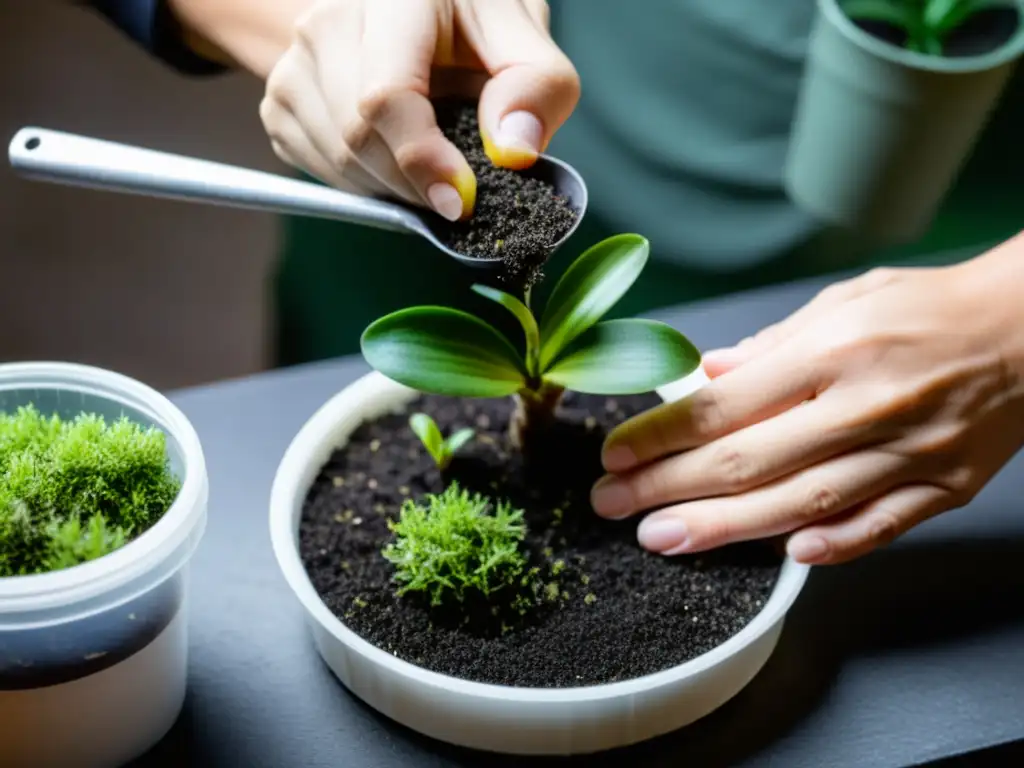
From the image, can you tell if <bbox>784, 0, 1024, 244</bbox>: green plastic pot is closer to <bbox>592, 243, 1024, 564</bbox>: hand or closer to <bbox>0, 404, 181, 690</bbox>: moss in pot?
<bbox>592, 243, 1024, 564</bbox>: hand

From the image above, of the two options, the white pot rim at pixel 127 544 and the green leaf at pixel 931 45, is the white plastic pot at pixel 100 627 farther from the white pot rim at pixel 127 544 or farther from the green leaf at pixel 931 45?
the green leaf at pixel 931 45

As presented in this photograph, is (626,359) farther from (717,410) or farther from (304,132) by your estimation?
(304,132)

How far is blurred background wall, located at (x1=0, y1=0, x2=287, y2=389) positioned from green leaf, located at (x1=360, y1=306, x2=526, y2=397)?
1014 millimetres

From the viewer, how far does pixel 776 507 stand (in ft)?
2.64

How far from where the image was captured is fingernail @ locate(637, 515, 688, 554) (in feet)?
2.67

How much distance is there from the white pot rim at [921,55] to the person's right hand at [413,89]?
12.5 inches

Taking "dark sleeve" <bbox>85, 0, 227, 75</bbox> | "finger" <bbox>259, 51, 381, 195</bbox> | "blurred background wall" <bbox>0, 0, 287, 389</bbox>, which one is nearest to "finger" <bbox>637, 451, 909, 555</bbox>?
"finger" <bbox>259, 51, 381, 195</bbox>

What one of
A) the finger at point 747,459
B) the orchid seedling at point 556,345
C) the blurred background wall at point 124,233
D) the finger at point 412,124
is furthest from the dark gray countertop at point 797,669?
the blurred background wall at point 124,233

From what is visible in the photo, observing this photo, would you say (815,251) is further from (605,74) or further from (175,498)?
(175,498)

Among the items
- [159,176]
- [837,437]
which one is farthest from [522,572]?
[159,176]

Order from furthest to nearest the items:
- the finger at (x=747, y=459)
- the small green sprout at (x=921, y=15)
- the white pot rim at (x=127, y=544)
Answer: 1. the small green sprout at (x=921, y=15)
2. the finger at (x=747, y=459)
3. the white pot rim at (x=127, y=544)

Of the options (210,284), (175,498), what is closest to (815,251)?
(175,498)

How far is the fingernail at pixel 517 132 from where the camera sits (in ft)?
2.52

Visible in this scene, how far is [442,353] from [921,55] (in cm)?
60
